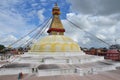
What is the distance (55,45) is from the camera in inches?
897

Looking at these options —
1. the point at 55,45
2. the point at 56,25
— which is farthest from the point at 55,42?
the point at 56,25

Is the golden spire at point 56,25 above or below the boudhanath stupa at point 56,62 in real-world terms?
above

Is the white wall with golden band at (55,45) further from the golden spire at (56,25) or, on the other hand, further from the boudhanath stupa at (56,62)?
the golden spire at (56,25)

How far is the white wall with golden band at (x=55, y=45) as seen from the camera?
22672 mm

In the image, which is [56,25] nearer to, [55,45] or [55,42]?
[55,42]

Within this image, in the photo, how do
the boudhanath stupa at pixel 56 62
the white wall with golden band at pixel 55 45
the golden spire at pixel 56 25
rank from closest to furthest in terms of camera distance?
the boudhanath stupa at pixel 56 62
the white wall with golden band at pixel 55 45
the golden spire at pixel 56 25

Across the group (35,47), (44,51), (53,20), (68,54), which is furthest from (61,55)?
(53,20)

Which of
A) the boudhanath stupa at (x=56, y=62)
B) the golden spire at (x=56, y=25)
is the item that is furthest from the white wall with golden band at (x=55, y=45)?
the golden spire at (x=56, y=25)

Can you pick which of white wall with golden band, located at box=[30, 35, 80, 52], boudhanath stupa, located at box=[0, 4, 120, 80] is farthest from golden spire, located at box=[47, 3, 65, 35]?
white wall with golden band, located at box=[30, 35, 80, 52]

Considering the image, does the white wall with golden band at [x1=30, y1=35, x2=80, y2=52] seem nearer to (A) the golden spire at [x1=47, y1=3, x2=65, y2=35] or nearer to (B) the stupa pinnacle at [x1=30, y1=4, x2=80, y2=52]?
(B) the stupa pinnacle at [x1=30, y1=4, x2=80, y2=52]

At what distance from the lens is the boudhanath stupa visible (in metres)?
16.2

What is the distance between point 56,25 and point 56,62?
8197 mm

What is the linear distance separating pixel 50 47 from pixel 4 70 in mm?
7870

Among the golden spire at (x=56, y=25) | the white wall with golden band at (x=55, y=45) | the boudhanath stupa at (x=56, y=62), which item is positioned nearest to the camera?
the boudhanath stupa at (x=56, y=62)
